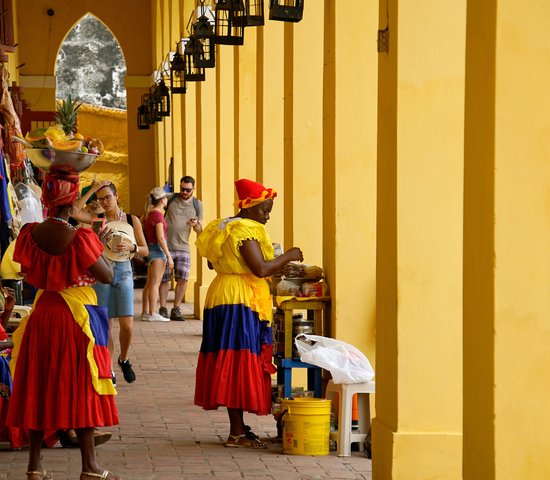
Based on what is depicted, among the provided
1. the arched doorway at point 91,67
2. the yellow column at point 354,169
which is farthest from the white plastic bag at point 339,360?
the arched doorway at point 91,67

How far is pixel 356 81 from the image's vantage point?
898 cm

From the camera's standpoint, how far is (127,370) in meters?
11.0

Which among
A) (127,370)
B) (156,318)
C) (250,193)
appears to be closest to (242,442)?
(250,193)

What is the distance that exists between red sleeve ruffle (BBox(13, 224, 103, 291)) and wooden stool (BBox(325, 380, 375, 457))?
83.7 inches

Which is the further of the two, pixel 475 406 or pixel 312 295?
pixel 312 295

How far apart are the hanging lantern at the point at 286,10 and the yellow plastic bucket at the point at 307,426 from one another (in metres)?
2.46

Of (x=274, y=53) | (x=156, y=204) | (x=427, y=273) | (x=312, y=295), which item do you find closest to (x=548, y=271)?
(x=427, y=273)

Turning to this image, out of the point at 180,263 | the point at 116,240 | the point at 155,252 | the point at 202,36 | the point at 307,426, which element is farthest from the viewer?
the point at 180,263

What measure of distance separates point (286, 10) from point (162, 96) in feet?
42.8

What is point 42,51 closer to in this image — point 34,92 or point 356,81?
point 34,92

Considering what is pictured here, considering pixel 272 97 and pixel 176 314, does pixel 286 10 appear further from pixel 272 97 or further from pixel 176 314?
pixel 176 314

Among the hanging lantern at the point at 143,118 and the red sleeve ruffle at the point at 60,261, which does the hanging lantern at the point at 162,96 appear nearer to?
the hanging lantern at the point at 143,118

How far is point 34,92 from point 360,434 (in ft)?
73.8

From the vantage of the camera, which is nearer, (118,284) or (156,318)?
(118,284)
